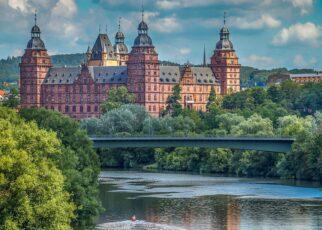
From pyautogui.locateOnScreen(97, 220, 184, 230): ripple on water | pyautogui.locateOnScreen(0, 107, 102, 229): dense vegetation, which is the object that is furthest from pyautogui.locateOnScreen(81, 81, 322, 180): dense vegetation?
pyautogui.locateOnScreen(0, 107, 102, 229): dense vegetation

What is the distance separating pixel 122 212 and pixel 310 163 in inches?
1231

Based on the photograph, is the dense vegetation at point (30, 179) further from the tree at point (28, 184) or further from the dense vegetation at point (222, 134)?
the dense vegetation at point (222, 134)

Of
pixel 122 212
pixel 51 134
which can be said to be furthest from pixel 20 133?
pixel 122 212

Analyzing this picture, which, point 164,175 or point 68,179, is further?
point 164,175

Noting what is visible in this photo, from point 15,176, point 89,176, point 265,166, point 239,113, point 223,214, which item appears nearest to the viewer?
point 15,176

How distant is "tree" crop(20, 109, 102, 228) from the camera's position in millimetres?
77188

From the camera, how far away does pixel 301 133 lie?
393 feet

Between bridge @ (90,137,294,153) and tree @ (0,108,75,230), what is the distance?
60145 millimetres

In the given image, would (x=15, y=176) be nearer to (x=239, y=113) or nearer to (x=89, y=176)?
(x=89, y=176)

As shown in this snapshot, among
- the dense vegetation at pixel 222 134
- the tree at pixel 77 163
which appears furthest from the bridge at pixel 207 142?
the tree at pixel 77 163

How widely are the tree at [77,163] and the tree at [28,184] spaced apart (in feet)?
27.5

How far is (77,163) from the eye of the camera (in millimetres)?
81438

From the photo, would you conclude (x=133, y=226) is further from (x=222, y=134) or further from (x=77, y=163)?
(x=222, y=134)

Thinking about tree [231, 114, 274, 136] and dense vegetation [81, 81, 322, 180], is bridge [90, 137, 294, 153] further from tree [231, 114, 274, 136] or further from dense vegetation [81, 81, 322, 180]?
tree [231, 114, 274, 136]
